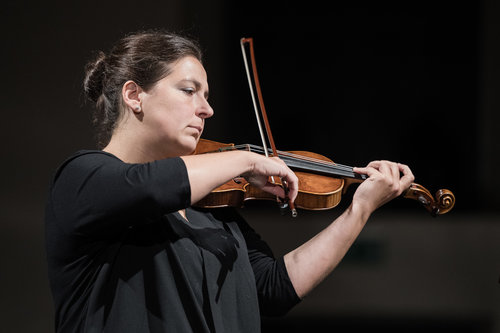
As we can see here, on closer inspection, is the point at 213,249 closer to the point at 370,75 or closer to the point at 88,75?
the point at 88,75

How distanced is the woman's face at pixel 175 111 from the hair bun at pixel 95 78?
135mm

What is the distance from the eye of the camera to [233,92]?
2125 millimetres

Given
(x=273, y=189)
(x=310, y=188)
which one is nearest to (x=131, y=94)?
(x=273, y=189)

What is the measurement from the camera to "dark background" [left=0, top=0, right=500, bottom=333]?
2.13 m

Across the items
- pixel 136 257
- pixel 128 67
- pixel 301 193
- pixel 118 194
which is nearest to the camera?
pixel 118 194

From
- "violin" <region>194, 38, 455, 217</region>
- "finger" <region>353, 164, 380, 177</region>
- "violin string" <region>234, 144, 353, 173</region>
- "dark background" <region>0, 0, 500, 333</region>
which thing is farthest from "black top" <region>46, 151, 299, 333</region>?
"dark background" <region>0, 0, 500, 333</region>

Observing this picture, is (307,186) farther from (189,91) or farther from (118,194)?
(118,194)

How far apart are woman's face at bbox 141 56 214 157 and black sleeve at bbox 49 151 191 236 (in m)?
0.15

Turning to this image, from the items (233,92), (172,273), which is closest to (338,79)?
(233,92)

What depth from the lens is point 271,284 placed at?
3.79 feet

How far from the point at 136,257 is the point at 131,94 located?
0.96 ft

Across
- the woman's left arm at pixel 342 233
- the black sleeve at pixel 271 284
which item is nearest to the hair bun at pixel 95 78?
the black sleeve at pixel 271 284

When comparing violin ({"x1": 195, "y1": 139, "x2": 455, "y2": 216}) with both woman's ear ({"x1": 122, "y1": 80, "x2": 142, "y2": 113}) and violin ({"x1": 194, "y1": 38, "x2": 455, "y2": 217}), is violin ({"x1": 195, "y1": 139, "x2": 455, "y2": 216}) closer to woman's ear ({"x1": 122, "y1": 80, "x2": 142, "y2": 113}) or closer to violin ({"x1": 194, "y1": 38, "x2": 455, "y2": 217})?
violin ({"x1": 194, "y1": 38, "x2": 455, "y2": 217})

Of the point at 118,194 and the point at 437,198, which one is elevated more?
the point at 118,194
